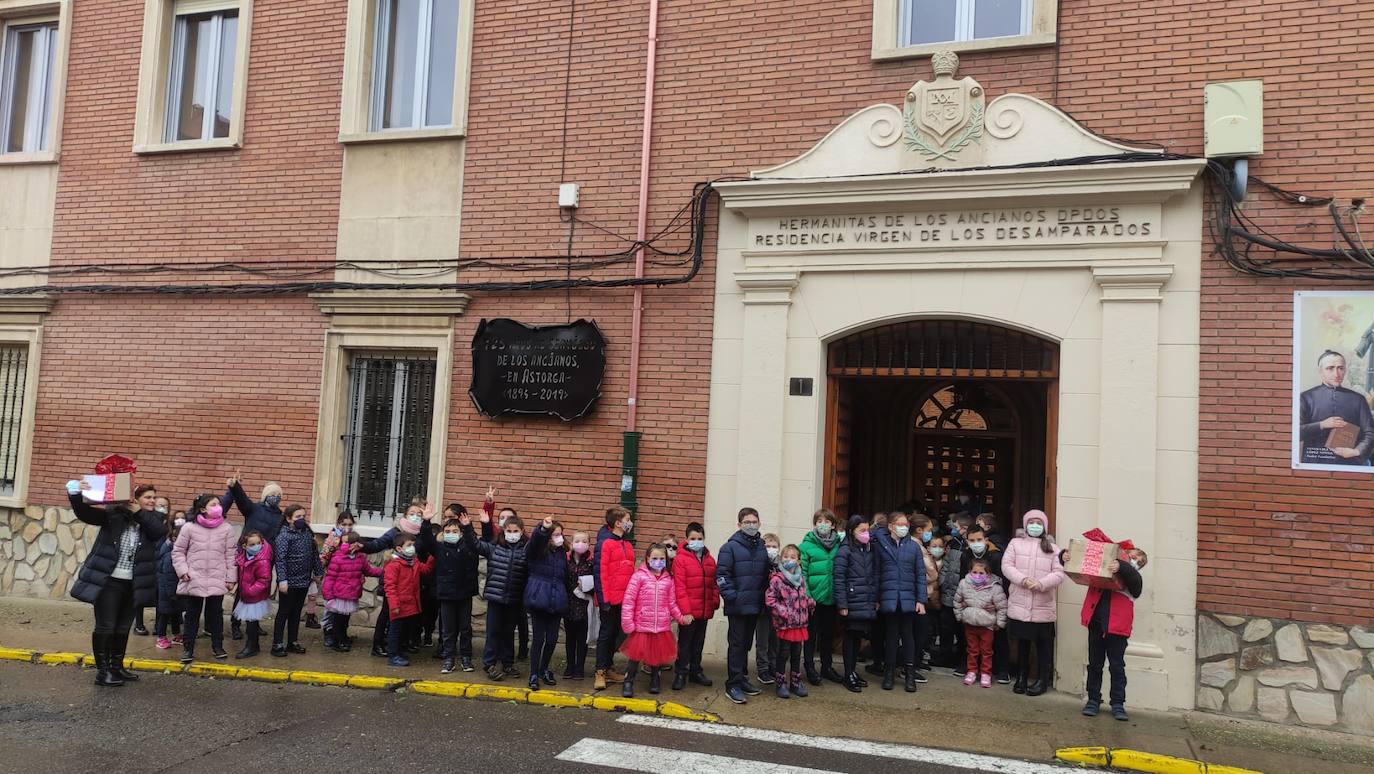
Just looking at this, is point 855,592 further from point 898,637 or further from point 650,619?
point 650,619

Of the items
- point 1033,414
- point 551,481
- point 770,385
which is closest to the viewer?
point 770,385

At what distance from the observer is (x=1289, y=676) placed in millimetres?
7012

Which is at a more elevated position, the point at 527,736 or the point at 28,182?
the point at 28,182

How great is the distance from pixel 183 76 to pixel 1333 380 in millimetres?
12393

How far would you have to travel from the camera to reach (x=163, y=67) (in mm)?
11109

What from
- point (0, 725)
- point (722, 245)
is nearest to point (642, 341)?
point (722, 245)

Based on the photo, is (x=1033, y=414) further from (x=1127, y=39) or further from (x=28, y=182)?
(x=28, y=182)

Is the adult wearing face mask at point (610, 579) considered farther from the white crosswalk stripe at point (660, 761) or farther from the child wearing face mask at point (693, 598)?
the white crosswalk stripe at point (660, 761)

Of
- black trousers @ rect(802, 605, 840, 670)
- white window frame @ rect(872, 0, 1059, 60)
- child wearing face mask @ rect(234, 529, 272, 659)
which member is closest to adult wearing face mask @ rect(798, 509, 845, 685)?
black trousers @ rect(802, 605, 840, 670)

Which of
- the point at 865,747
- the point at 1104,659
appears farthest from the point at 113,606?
the point at 1104,659

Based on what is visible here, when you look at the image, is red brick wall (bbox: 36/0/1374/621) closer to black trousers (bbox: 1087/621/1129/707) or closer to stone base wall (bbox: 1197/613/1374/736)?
stone base wall (bbox: 1197/613/1374/736)

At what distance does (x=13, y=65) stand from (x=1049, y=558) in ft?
44.8

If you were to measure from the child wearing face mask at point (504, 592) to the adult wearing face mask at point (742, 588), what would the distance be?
1.71m

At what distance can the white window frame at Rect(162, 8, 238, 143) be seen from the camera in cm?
1105
